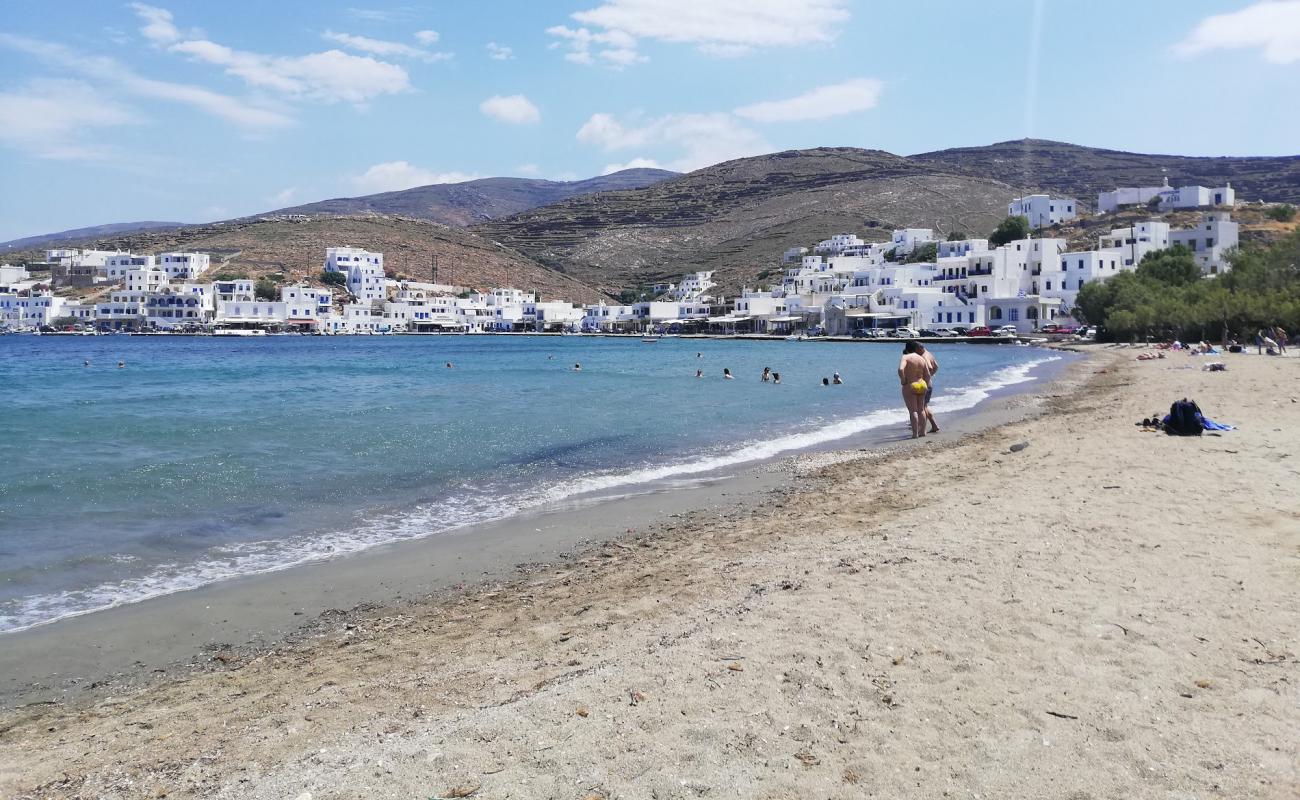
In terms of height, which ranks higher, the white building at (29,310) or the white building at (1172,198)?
the white building at (1172,198)

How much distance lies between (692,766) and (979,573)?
3.42m

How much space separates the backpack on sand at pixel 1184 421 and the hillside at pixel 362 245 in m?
124

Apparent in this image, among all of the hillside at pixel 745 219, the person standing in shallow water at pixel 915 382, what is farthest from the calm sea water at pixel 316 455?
the hillside at pixel 745 219

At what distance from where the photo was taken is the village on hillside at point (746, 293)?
7919 cm

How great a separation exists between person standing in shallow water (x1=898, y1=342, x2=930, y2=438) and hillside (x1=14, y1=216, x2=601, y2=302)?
391 feet

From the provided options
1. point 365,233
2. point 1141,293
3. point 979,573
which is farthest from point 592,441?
point 365,233

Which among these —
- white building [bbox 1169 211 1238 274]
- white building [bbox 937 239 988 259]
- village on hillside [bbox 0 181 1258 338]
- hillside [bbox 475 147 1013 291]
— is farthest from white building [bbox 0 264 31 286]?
white building [bbox 1169 211 1238 274]

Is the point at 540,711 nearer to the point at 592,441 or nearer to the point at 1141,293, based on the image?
the point at 592,441

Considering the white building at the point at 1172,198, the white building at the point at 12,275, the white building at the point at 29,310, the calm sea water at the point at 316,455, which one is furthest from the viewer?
the white building at the point at 12,275

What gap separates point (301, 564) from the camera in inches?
344

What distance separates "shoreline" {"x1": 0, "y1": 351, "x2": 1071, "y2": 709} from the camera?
20.0 ft

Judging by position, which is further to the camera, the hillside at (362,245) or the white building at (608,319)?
the hillside at (362,245)

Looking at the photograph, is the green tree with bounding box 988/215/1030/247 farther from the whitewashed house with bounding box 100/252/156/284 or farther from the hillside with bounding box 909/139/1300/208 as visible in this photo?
the whitewashed house with bounding box 100/252/156/284

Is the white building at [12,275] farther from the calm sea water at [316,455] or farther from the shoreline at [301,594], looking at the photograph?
the shoreline at [301,594]
